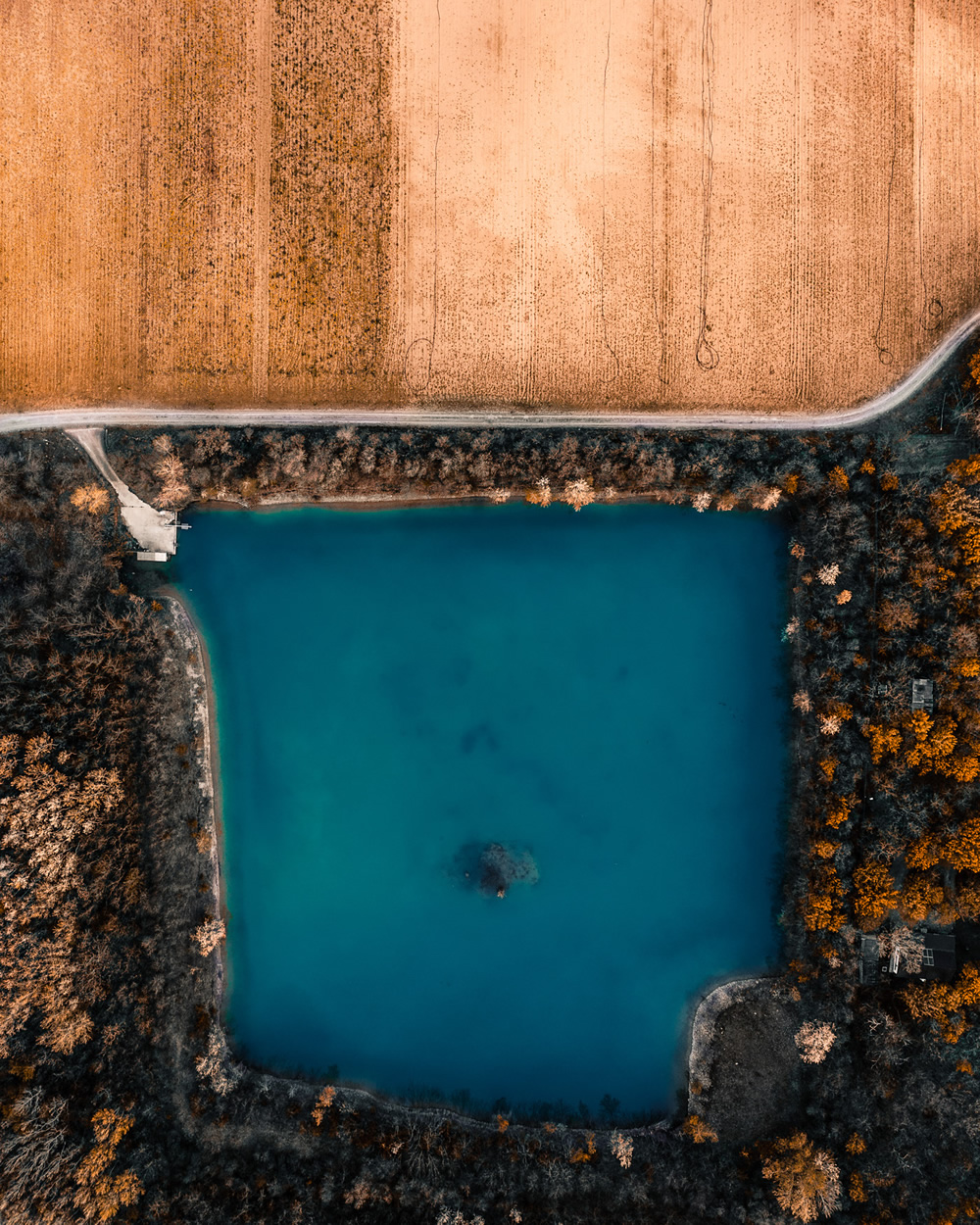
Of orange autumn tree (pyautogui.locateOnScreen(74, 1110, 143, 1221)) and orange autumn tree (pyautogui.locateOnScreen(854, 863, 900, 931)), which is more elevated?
orange autumn tree (pyautogui.locateOnScreen(854, 863, 900, 931))

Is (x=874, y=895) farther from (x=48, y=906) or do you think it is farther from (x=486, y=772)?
(x=48, y=906)

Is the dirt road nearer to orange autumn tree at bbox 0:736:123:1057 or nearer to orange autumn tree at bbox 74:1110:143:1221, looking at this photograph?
orange autumn tree at bbox 0:736:123:1057

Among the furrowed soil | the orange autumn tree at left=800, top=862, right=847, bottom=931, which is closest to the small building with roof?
the orange autumn tree at left=800, top=862, right=847, bottom=931

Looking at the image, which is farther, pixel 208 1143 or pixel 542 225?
pixel 542 225

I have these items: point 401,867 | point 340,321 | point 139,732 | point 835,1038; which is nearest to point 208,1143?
point 401,867

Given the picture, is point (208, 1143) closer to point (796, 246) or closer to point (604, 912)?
point (604, 912)

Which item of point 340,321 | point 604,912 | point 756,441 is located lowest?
point 604,912
